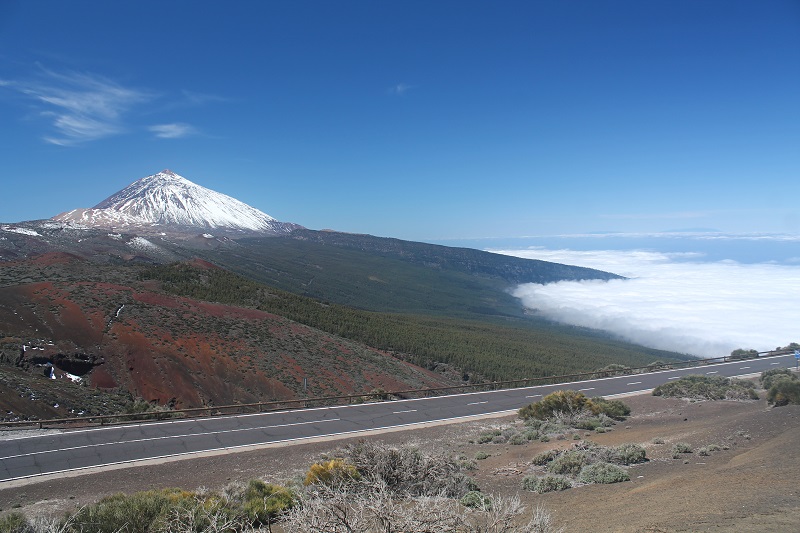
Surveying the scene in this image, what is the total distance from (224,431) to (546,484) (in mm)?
10889

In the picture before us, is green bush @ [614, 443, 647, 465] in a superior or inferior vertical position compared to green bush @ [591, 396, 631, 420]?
superior

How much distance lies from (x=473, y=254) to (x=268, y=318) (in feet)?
519

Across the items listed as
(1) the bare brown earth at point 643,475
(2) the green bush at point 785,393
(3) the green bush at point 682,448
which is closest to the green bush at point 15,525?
(1) the bare brown earth at point 643,475

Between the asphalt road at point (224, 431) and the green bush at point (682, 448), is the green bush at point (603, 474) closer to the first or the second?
the green bush at point (682, 448)

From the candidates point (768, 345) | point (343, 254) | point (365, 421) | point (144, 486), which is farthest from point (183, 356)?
point (343, 254)

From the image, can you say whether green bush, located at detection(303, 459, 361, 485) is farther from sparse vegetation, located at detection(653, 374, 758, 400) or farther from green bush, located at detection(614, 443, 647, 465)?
sparse vegetation, located at detection(653, 374, 758, 400)

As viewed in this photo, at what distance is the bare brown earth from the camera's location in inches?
261

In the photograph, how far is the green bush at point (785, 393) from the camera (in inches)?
640

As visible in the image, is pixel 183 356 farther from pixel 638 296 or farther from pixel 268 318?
pixel 638 296

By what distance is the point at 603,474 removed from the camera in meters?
9.71

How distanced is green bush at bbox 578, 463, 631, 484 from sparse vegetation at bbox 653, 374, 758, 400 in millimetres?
13361

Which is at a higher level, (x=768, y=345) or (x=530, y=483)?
(x=530, y=483)

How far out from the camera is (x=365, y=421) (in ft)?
58.7

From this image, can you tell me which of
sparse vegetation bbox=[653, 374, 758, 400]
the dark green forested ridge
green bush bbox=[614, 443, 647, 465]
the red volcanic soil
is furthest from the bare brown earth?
the dark green forested ridge
